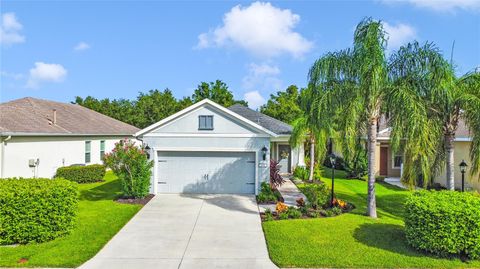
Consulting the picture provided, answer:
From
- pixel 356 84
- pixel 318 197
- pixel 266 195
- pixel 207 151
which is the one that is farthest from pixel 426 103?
pixel 207 151

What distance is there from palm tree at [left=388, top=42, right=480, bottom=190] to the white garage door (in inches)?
268

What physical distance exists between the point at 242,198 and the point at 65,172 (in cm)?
1051

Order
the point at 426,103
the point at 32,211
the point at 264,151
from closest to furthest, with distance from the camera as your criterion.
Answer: the point at 32,211 < the point at 426,103 < the point at 264,151

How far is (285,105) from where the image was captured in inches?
1503

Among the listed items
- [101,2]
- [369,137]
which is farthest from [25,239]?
[369,137]

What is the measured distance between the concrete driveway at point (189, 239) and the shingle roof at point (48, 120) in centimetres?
853

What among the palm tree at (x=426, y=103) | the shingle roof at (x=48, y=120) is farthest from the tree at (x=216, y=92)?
the palm tree at (x=426, y=103)

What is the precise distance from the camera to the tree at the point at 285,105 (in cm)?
3778

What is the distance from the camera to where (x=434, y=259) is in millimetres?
7332

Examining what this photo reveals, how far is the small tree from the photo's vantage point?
13.2 meters

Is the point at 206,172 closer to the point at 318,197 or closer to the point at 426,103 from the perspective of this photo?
the point at 318,197

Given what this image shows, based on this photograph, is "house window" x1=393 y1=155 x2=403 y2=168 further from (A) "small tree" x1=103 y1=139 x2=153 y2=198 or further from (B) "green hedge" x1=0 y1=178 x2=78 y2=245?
(B) "green hedge" x1=0 y1=178 x2=78 y2=245

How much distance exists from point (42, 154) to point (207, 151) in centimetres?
919

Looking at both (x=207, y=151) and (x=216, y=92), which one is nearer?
(x=207, y=151)
